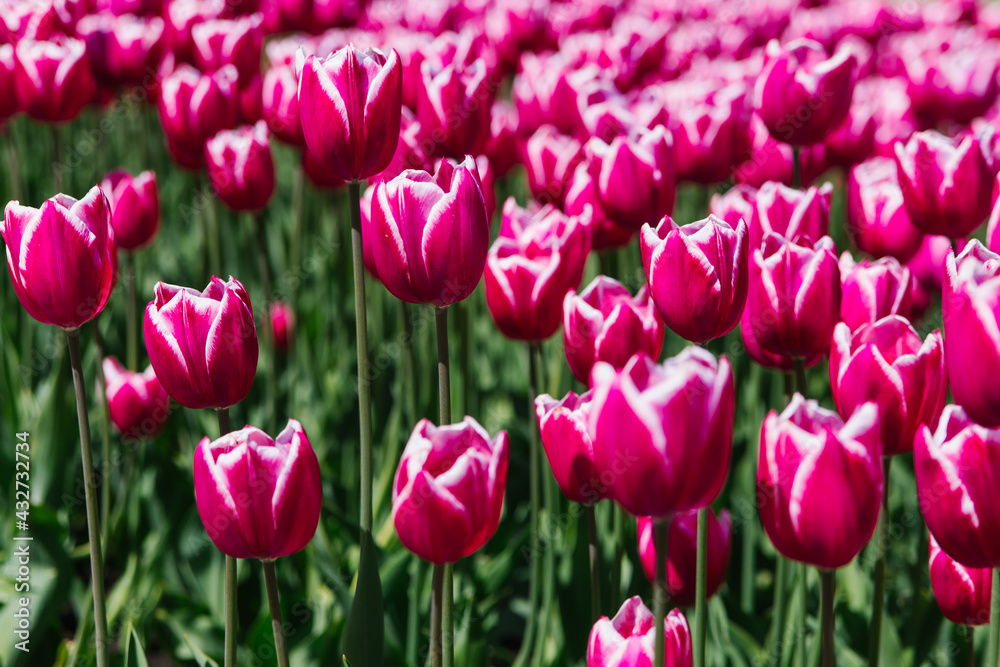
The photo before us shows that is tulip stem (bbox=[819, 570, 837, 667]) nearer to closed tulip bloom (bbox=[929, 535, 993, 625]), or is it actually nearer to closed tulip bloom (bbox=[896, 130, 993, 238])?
closed tulip bloom (bbox=[929, 535, 993, 625])

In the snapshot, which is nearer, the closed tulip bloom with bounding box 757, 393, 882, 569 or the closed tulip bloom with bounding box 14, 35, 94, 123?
the closed tulip bloom with bounding box 757, 393, 882, 569

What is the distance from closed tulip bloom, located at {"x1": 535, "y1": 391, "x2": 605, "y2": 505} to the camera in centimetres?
120

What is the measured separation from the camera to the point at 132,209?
7.39 ft

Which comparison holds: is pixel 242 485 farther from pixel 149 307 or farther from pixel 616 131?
pixel 616 131

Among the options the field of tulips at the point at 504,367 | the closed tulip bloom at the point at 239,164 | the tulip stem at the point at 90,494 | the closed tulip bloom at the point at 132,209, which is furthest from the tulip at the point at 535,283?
the closed tulip bloom at the point at 132,209

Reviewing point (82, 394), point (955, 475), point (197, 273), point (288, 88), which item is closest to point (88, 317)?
point (82, 394)

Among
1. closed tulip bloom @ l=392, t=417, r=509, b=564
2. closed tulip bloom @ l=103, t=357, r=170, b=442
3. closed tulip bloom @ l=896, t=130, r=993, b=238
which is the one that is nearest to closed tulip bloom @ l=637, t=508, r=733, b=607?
closed tulip bloom @ l=392, t=417, r=509, b=564

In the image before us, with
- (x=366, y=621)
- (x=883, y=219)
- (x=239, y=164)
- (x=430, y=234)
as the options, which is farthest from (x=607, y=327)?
(x=239, y=164)

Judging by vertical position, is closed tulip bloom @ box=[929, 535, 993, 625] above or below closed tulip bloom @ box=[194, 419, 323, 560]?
below

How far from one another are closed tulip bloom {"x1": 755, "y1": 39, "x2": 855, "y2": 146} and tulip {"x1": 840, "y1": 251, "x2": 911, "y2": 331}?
532mm

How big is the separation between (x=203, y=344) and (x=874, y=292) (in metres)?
0.94

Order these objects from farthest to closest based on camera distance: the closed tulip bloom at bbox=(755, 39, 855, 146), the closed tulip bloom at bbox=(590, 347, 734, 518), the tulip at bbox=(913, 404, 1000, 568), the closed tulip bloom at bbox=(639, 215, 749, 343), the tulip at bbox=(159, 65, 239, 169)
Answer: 1. the tulip at bbox=(159, 65, 239, 169)
2. the closed tulip bloom at bbox=(755, 39, 855, 146)
3. the closed tulip bloom at bbox=(639, 215, 749, 343)
4. the tulip at bbox=(913, 404, 1000, 568)
5. the closed tulip bloom at bbox=(590, 347, 734, 518)

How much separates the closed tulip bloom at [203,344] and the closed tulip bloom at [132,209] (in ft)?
3.84

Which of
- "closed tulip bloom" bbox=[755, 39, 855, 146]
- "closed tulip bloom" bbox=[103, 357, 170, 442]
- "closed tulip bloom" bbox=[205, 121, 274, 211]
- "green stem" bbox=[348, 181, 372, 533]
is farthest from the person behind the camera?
"closed tulip bloom" bbox=[205, 121, 274, 211]
